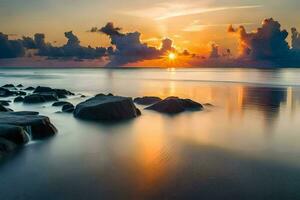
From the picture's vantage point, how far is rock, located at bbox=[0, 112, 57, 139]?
1670 cm

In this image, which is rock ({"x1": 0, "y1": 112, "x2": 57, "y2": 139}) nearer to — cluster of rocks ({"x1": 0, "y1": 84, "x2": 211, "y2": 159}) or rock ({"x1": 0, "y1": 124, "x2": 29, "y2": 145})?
cluster of rocks ({"x1": 0, "y1": 84, "x2": 211, "y2": 159})

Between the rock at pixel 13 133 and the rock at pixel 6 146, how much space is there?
0.29m

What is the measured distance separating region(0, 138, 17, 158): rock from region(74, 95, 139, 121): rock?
7880 mm

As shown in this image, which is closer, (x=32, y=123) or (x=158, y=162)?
(x=158, y=162)

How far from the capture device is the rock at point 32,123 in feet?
54.8

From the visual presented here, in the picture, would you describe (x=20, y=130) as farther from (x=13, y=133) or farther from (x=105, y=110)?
(x=105, y=110)

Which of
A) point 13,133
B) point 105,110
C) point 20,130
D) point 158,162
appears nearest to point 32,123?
point 20,130

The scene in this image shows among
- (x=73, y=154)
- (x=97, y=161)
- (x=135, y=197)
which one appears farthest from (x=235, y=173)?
(x=73, y=154)

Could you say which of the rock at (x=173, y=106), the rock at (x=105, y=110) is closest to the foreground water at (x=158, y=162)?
the rock at (x=105, y=110)

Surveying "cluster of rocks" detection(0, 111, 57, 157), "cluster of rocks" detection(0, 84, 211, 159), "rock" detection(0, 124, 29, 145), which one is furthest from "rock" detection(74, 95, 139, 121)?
"rock" detection(0, 124, 29, 145)

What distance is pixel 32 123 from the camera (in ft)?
56.1

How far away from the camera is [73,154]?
15.1 metres

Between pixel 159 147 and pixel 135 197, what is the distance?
6.41 meters

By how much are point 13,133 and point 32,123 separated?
152cm
